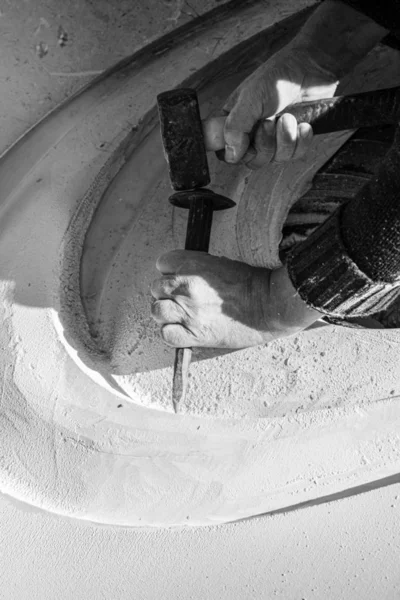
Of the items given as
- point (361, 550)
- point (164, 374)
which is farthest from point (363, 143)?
point (361, 550)

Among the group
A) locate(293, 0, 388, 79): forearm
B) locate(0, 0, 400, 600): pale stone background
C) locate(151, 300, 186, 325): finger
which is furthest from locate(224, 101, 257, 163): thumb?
locate(0, 0, 400, 600): pale stone background

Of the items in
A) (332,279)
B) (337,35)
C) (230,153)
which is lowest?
(332,279)

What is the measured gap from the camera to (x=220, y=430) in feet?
5.05

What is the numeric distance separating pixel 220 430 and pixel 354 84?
2.85ft

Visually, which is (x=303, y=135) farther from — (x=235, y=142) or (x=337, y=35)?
(x=337, y=35)

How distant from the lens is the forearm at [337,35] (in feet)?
4.49

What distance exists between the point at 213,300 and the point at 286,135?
13.9 inches

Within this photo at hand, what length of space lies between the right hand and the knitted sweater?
0.19 m

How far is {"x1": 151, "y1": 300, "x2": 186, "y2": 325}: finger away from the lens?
1.37 m

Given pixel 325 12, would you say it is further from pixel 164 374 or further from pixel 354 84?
pixel 164 374

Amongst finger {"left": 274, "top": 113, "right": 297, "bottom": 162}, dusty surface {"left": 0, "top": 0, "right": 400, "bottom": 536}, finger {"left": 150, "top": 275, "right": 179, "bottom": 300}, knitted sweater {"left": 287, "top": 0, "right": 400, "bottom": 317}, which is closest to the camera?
knitted sweater {"left": 287, "top": 0, "right": 400, "bottom": 317}

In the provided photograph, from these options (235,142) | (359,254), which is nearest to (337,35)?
(235,142)

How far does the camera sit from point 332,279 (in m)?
1.17

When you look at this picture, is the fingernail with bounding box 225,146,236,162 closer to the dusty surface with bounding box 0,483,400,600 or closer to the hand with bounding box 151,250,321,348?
the hand with bounding box 151,250,321,348
